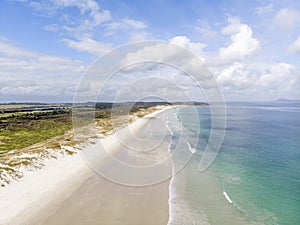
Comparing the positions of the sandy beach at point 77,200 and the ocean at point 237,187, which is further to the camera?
the ocean at point 237,187

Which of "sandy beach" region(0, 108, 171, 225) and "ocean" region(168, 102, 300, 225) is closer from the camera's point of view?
"sandy beach" region(0, 108, 171, 225)

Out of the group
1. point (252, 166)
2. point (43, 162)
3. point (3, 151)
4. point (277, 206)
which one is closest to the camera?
point (277, 206)

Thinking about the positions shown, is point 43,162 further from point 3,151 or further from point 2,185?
point 3,151

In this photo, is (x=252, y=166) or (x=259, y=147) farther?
(x=259, y=147)

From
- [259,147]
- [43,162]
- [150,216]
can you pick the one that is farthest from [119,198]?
[259,147]

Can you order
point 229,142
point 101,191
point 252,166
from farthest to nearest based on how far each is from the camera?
point 229,142 < point 252,166 < point 101,191

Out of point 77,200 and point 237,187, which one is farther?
point 237,187

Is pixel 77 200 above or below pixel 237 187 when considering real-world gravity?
below
